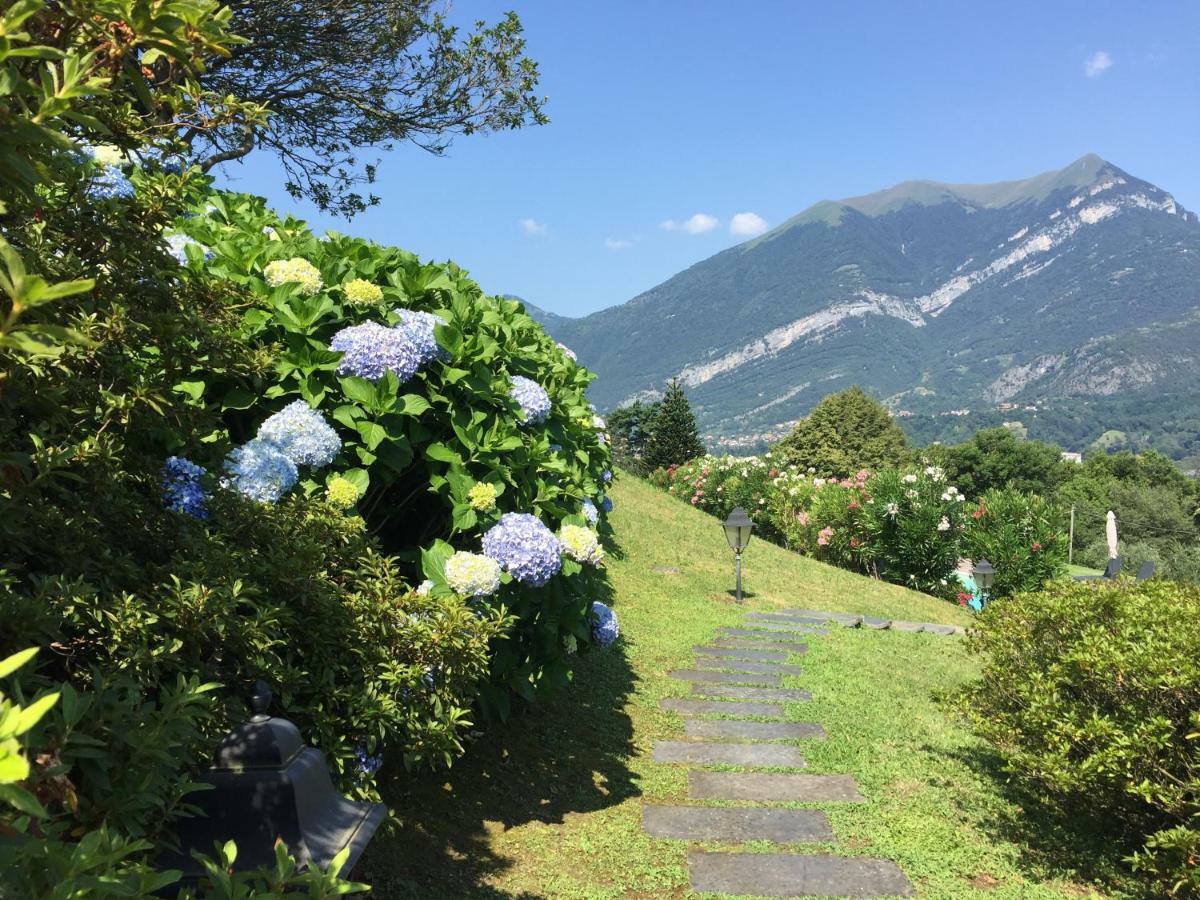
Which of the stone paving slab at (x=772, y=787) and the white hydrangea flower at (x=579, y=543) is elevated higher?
the white hydrangea flower at (x=579, y=543)

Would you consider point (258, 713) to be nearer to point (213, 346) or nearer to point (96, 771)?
point (96, 771)

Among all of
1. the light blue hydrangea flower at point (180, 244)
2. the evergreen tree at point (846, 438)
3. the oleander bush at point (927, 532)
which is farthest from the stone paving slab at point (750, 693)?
the evergreen tree at point (846, 438)

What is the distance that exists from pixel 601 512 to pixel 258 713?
3771 mm

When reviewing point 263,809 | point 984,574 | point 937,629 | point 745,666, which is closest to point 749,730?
point 745,666

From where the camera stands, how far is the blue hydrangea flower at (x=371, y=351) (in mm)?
3100

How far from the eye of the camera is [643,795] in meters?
4.20

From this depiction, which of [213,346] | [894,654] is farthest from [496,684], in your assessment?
[894,654]

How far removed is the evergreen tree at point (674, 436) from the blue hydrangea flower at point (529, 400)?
28625 millimetres

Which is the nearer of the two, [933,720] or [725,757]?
[725,757]

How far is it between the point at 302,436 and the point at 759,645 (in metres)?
5.87

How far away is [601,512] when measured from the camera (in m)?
5.38

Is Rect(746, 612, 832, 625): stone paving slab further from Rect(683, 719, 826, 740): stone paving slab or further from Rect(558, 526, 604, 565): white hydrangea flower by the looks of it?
Rect(558, 526, 604, 565): white hydrangea flower

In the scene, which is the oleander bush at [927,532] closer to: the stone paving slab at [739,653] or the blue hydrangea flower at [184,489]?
the stone paving slab at [739,653]

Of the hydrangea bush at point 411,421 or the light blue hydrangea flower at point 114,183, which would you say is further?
the hydrangea bush at point 411,421
